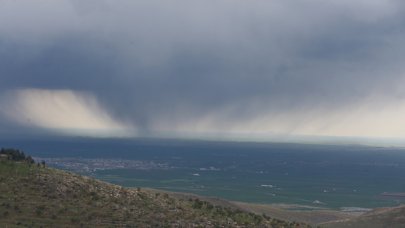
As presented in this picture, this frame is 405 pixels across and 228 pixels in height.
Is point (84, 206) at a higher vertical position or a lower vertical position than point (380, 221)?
higher

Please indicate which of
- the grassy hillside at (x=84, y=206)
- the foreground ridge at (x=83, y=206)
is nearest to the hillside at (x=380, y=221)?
the foreground ridge at (x=83, y=206)

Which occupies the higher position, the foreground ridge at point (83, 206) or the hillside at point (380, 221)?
the foreground ridge at point (83, 206)

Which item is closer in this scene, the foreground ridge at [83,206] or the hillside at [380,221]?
the foreground ridge at [83,206]

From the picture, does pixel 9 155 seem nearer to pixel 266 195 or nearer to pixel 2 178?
pixel 2 178

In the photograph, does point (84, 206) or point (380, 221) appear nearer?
point (84, 206)

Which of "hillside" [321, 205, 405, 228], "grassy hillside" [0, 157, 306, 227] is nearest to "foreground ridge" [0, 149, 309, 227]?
"grassy hillside" [0, 157, 306, 227]

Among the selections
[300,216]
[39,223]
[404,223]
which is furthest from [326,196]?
[39,223]

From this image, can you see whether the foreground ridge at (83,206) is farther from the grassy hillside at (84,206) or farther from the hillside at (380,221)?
the hillside at (380,221)

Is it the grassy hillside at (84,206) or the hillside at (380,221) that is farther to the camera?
the hillside at (380,221)

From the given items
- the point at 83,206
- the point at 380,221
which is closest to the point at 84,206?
the point at 83,206

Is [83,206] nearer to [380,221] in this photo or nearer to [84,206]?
[84,206]
